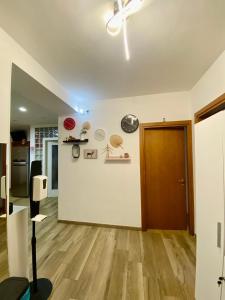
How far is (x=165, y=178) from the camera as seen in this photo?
10.4ft

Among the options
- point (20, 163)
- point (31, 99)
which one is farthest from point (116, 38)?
point (20, 163)

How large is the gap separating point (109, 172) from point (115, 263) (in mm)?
1519

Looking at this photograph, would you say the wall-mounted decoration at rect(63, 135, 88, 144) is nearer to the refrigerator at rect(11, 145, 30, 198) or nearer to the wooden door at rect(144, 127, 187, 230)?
the wooden door at rect(144, 127, 187, 230)

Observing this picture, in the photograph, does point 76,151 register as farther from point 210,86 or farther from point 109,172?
point 210,86

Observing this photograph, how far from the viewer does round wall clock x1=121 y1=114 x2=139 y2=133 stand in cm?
319

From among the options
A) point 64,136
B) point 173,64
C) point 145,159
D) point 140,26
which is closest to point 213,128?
point 140,26

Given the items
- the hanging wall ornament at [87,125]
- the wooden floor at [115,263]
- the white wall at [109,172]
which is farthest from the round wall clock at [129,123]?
the wooden floor at [115,263]

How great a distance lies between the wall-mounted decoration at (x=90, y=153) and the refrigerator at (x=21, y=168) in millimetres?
3407

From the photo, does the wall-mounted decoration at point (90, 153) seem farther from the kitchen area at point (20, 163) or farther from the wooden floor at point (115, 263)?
the kitchen area at point (20, 163)

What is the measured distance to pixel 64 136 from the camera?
3514 millimetres

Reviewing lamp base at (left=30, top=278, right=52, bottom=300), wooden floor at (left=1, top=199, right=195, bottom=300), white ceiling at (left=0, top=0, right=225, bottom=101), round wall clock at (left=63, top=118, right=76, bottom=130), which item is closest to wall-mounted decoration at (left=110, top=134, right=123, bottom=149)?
round wall clock at (left=63, top=118, right=76, bottom=130)

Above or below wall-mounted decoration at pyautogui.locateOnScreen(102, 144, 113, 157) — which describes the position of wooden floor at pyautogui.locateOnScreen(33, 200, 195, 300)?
below

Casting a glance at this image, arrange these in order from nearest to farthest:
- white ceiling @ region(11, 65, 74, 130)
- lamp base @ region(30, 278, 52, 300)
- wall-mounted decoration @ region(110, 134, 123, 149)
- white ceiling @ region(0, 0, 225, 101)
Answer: white ceiling @ region(0, 0, 225, 101) < lamp base @ region(30, 278, 52, 300) < white ceiling @ region(11, 65, 74, 130) < wall-mounted decoration @ region(110, 134, 123, 149)

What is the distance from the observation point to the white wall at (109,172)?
124 inches
